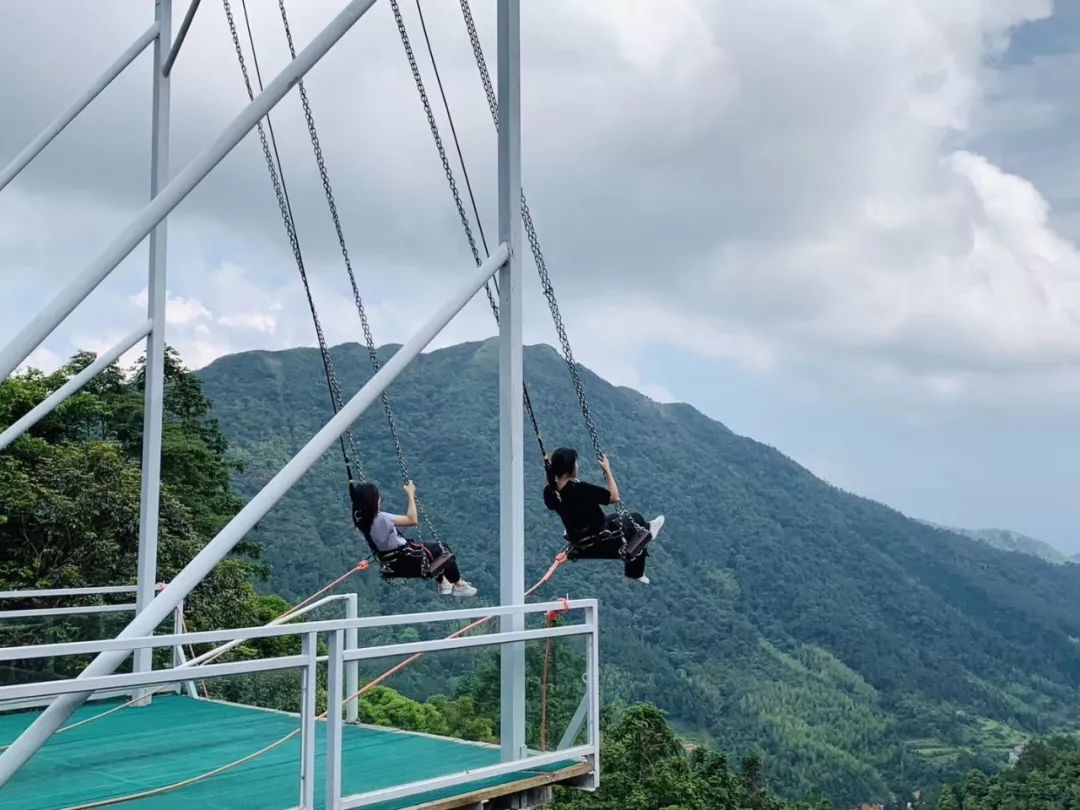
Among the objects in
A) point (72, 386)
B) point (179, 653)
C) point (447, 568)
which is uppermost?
point (72, 386)

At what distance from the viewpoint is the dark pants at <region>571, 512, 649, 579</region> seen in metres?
7.65

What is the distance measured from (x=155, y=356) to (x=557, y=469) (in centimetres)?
317

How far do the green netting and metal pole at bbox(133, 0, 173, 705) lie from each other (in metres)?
2.05

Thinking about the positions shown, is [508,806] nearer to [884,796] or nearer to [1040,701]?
[884,796]

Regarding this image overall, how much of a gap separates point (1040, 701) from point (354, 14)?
92.9 metres

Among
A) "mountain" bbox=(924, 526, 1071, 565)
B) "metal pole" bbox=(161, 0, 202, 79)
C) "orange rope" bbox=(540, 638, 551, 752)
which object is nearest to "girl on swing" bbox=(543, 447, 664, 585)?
"orange rope" bbox=(540, 638, 551, 752)

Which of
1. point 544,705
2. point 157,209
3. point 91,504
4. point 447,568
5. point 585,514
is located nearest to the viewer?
point 157,209

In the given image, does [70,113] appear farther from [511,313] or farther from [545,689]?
[545,689]

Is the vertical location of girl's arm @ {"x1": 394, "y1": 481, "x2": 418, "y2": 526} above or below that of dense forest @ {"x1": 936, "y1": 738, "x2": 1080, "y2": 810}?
above

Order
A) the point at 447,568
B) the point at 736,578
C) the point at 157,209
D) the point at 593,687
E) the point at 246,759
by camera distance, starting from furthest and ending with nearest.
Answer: the point at 736,578, the point at 447,568, the point at 593,687, the point at 246,759, the point at 157,209

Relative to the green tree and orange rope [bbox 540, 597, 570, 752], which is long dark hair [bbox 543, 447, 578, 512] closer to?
orange rope [bbox 540, 597, 570, 752]

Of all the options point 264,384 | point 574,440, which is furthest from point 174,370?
point 574,440

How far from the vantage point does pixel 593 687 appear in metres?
6.46

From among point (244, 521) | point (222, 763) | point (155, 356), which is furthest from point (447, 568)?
point (222, 763)
